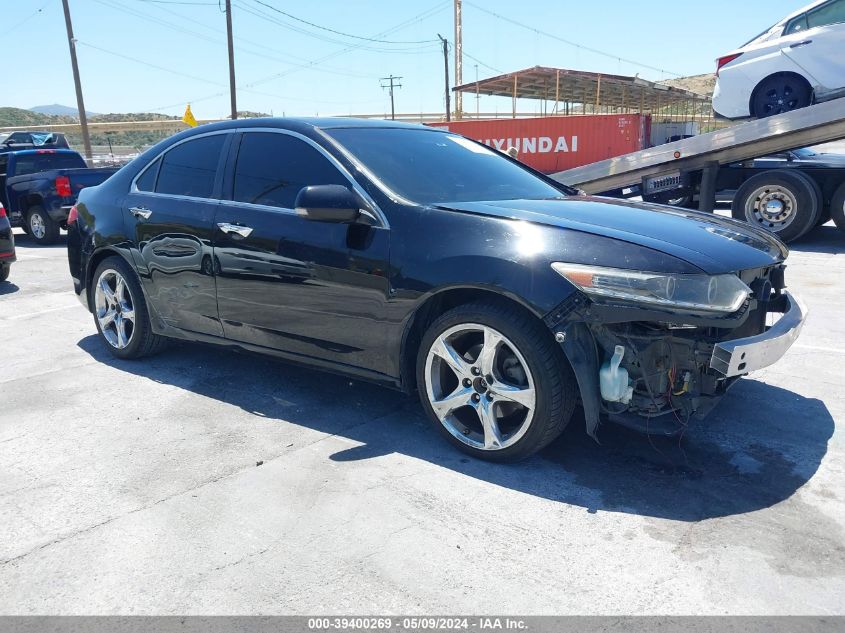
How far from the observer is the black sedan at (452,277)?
295 cm

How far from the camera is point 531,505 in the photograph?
9.72 feet

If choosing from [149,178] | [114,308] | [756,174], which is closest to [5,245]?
[114,308]

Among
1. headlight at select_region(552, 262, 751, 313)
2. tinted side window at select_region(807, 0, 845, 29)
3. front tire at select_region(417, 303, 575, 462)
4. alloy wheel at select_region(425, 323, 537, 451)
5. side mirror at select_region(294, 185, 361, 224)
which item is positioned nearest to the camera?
headlight at select_region(552, 262, 751, 313)

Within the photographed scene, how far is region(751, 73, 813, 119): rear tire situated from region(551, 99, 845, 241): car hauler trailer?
1763 mm

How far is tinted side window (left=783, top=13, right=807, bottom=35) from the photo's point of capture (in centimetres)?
1050

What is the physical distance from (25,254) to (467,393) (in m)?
10.6

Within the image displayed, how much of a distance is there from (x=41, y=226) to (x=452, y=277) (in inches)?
459

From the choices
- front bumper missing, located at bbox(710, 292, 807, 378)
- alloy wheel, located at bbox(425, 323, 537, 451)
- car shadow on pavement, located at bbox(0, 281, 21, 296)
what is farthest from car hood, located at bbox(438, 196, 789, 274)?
car shadow on pavement, located at bbox(0, 281, 21, 296)

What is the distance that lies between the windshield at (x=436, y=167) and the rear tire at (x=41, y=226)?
33.6 feet

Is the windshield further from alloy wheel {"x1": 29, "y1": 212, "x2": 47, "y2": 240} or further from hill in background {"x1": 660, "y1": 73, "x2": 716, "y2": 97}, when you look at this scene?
hill in background {"x1": 660, "y1": 73, "x2": 716, "y2": 97}

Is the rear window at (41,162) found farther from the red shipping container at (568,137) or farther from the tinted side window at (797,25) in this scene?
the tinted side window at (797,25)

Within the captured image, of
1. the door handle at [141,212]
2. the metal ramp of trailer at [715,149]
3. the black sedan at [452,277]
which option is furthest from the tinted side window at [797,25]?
the door handle at [141,212]

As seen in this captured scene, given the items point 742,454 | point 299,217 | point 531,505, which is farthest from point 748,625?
point 299,217

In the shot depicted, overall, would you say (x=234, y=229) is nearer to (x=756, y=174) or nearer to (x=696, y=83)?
(x=756, y=174)
